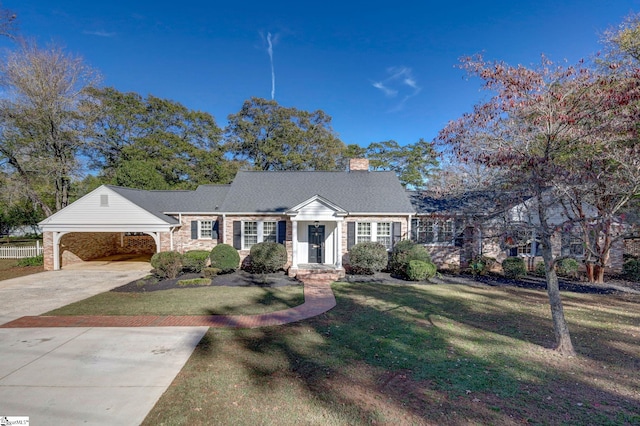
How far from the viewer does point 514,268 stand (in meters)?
13.5

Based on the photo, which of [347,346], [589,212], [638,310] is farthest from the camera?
[589,212]

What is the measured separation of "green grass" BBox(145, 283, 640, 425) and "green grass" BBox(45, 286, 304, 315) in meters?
1.82

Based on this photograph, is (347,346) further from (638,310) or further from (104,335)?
(638,310)

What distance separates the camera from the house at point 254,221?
48.7ft

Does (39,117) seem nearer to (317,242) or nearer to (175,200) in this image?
(175,200)

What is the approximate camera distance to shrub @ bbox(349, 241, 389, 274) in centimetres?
1349

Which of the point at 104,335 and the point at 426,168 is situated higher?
the point at 426,168

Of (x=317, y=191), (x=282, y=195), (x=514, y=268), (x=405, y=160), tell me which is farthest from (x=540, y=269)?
(x=405, y=160)

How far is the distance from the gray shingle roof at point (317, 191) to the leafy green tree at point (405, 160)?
17.9 m

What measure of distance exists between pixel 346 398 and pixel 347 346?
6.17ft

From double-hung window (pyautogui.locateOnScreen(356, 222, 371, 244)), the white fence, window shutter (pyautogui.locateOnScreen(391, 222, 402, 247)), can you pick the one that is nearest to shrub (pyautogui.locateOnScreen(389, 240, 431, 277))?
window shutter (pyautogui.locateOnScreen(391, 222, 402, 247))

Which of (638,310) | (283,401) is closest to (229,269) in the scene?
(283,401)

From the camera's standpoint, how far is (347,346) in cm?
615

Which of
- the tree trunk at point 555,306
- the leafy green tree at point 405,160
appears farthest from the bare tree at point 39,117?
the leafy green tree at point 405,160
